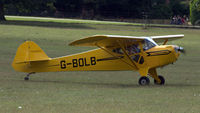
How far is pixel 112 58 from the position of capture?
17.1 m

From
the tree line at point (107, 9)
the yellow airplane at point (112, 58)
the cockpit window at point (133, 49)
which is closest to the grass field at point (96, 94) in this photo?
the yellow airplane at point (112, 58)

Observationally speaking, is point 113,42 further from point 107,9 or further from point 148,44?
point 107,9

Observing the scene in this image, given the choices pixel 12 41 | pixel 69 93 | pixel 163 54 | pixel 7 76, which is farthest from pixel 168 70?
pixel 12 41

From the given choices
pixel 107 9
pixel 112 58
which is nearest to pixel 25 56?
pixel 112 58

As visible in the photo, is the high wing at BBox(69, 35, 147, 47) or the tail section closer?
the high wing at BBox(69, 35, 147, 47)

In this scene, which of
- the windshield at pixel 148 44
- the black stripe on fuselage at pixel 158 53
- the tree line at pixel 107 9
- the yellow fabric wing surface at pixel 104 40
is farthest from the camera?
the tree line at pixel 107 9

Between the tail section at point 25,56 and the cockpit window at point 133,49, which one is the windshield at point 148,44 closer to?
the cockpit window at point 133,49

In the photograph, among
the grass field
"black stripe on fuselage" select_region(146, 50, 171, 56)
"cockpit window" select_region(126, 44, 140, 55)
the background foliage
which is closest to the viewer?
the grass field

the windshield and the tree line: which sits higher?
the windshield

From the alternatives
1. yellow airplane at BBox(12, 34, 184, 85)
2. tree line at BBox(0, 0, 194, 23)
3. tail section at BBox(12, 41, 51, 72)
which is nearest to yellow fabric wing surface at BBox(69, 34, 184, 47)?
yellow airplane at BBox(12, 34, 184, 85)

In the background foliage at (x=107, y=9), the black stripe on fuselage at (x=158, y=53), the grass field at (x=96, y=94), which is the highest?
the black stripe on fuselage at (x=158, y=53)

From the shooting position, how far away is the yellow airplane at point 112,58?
16219mm

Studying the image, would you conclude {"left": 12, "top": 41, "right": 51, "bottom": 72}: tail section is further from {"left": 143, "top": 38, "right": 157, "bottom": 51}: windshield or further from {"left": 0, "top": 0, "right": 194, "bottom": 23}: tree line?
{"left": 0, "top": 0, "right": 194, "bottom": 23}: tree line

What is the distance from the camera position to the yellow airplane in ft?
53.2
